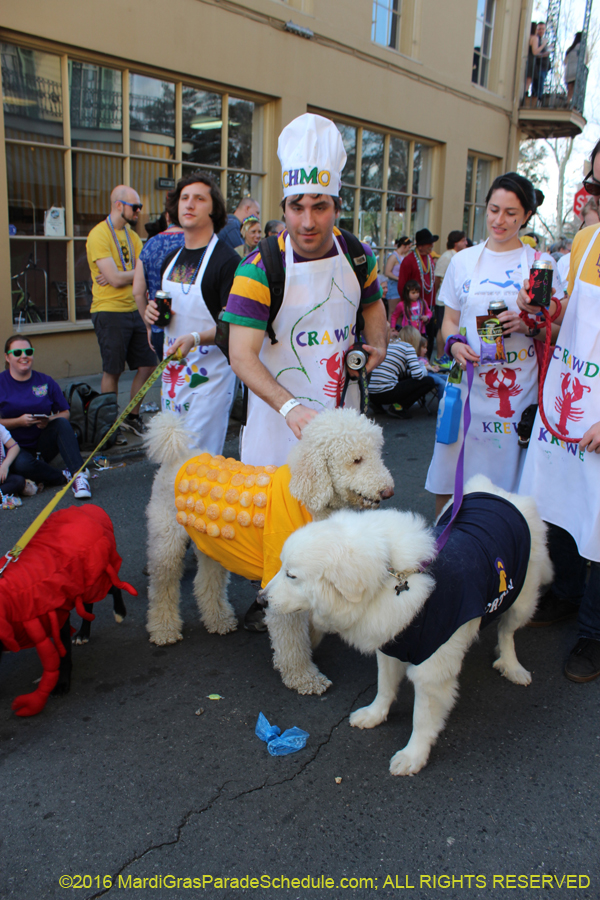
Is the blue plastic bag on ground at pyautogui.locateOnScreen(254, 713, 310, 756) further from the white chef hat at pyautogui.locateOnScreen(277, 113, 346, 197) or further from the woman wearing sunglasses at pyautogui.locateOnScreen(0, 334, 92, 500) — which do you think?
the woman wearing sunglasses at pyautogui.locateOnScreen(0, 334, 92, 500)

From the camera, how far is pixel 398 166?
46.7 feet

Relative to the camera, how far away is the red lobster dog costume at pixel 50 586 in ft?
8.45

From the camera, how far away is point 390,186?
14.1 meters

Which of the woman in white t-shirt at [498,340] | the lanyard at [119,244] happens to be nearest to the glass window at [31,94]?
the lanyard at [119,244]

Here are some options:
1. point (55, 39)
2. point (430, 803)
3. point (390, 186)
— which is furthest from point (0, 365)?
point (390, 186)

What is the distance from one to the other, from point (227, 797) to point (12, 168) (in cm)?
818

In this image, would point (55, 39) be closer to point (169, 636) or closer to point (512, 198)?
point (512, 198)

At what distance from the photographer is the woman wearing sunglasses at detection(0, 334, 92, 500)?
5.40m

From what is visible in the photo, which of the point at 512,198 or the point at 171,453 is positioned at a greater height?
the point at 512,198

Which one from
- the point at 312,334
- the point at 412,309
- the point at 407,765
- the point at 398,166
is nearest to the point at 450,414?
the point at 312,334

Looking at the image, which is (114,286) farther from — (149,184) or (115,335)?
(149,184)

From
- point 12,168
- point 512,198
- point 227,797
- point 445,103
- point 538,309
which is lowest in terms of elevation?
point 227,797

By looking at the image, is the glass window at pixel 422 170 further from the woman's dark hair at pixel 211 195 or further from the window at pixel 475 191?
the woman's dark hair at pixel 211 195

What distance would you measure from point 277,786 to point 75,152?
28.4ft
